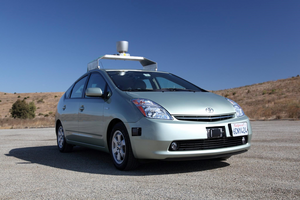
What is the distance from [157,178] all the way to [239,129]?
4.60 feet

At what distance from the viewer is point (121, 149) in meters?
4.86

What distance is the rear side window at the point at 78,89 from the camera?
6589mm

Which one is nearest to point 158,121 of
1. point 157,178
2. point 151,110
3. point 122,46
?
point 151,110

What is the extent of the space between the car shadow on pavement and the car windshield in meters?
1.25

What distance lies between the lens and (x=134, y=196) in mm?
3426

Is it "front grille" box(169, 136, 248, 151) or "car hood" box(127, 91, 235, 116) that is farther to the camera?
"car hood" box(127, 91, 235, 116)

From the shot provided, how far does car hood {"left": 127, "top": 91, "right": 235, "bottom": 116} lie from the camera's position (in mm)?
4516

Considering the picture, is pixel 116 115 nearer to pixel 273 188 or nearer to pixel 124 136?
pixel 124 136

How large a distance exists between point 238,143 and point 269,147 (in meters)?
2.36

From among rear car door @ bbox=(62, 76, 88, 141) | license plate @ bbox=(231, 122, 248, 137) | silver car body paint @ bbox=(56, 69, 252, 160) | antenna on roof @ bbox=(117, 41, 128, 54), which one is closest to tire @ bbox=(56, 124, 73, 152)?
rear car door @ bbox=(62, 76, 88, 141)

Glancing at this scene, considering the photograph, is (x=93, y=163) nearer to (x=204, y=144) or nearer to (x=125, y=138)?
(x=125, y=138)

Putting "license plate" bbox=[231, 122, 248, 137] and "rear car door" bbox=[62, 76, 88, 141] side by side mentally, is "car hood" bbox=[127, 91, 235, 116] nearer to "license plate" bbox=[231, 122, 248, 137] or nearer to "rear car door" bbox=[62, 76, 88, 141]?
"license plate" bbox=[231, 122, 248, 137]

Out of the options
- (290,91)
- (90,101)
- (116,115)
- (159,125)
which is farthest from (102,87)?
(290,91)

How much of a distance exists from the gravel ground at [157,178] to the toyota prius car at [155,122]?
30 centimetres
